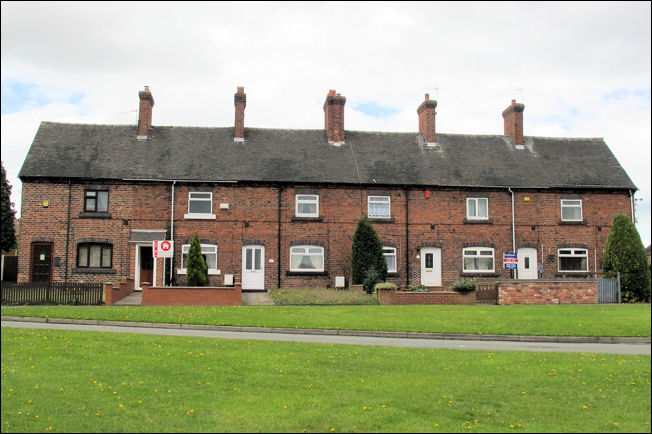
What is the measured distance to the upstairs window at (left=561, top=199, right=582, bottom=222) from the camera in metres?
32.7

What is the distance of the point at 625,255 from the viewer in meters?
26.0

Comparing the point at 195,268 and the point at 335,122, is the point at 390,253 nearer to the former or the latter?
the point at 335,122

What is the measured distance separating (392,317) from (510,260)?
12.3m

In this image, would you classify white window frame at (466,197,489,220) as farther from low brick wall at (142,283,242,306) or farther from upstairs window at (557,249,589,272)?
low brick wall at (142,283,242,306)

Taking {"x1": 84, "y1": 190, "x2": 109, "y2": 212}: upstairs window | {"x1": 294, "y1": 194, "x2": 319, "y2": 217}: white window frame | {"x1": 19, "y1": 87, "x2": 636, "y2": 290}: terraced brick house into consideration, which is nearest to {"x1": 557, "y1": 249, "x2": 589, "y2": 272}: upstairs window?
{"x1": 19, "y1": 87, "x2": 636, "y2": 290}: terraced brick house

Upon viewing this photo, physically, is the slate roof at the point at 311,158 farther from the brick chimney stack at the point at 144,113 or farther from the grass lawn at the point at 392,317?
the grass lawn at the point at 392,317

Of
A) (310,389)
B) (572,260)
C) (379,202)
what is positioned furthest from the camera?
(572,260)

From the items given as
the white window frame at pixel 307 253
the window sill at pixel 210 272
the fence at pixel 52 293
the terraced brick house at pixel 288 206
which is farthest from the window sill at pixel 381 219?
the fence at pixel 52 293

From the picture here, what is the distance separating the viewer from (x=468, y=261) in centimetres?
3198

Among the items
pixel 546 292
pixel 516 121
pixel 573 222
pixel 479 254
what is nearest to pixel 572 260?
pixel 573 222

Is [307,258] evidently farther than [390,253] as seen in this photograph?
No

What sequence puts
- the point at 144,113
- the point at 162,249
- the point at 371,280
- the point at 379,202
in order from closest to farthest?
the point at 162,249 → the point at 371,280 → the point at 379,202 → the point at 144,113

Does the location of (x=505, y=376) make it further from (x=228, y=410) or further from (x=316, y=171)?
(x=316, y=171)

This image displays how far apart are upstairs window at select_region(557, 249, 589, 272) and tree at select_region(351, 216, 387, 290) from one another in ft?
32.2
